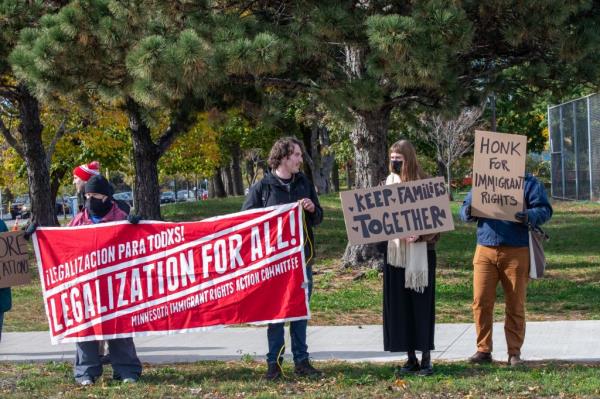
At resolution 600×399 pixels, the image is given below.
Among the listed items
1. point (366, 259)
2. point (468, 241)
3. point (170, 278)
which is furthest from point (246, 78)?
point (468, 241)

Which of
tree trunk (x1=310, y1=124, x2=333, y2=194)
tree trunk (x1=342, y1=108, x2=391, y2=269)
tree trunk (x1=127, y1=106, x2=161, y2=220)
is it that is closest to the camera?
tree trunk (x1=342, y1=108, x2=391, y2=269)

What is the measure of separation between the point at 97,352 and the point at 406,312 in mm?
2526

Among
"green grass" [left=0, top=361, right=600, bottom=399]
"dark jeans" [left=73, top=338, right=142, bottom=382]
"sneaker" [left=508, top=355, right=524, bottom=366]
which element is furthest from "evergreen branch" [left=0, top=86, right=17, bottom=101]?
"sneaker" [left=508, top=355, right=524, bottom=366]

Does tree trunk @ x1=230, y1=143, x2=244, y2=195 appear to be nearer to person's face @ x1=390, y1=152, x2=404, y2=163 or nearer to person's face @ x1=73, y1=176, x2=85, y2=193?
person's face @ x1=73, y1=176, x2=85, y2=193

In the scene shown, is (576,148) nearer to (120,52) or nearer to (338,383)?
(120,52)

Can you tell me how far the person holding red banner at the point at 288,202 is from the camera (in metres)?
7.46

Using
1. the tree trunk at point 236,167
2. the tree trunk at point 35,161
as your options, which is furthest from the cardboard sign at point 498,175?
the tree trunk at point 236,167

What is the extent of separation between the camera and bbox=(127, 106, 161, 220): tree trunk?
65.2 feet

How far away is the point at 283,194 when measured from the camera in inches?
297

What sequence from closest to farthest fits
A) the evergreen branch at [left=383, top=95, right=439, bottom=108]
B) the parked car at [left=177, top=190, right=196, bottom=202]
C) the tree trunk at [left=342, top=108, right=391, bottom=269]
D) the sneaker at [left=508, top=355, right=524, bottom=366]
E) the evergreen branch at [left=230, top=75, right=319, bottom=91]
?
the sneaker at [left=508, top=355, right=524, bottom=366] < the evergreen branch at [left=230, top=75, right=319, bottom=91] < the evergreen branch at [left=383, top=95, right=439, bottom=108] < the tree trunk at [left=342, top=108, right=391, bottom=269] < the parked car at [left=177, top=190, right=196, bottom=202]

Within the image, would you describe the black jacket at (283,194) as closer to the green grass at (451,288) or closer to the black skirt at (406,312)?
the black skirt at (406,312)

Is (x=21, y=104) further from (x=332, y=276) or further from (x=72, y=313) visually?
(x=72, y=313)

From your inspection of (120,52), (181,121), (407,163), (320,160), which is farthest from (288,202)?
(320,160)

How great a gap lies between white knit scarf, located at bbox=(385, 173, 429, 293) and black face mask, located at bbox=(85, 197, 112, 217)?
90.4 inches
